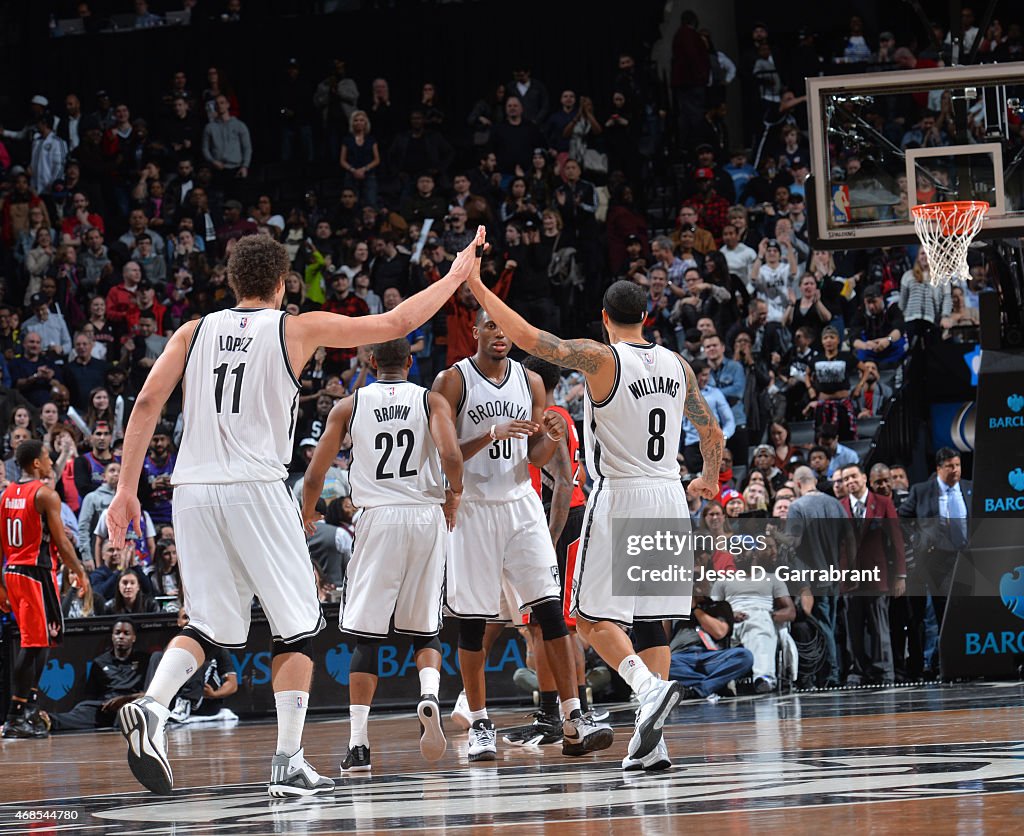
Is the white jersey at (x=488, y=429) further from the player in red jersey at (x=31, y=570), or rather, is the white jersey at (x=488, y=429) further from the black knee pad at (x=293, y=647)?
the player in red jersey at (x=31, y=570)

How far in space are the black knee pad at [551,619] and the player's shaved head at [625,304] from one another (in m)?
1.70

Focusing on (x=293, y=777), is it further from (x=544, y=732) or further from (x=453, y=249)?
(x=453, y=249)

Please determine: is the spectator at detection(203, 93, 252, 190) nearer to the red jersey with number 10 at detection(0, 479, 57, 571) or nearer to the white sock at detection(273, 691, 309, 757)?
the red jersey with number 10 at detection(0, 479, 57, 571)

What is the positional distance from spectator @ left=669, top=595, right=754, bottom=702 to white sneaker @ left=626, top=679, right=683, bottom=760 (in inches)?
226

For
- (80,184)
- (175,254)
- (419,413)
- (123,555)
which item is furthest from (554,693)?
(80,184)

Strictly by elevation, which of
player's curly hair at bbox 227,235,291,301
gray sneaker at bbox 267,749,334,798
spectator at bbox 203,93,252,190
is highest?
spectator at bbox 203,93,252,190

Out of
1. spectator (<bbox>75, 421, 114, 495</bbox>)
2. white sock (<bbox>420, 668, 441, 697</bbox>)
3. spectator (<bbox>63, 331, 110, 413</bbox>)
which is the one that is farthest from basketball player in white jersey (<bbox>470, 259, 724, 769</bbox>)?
spectator (<bbox>63, 331, 110, 413</bbox>)

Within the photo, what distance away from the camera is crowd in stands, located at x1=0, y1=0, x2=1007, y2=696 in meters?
15.7

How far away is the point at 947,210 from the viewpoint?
38.9 feet

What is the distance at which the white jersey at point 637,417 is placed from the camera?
7195mm

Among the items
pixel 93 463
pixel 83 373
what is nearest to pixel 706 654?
pixel 93 463

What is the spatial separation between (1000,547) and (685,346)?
531 cm

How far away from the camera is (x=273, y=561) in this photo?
6074mm

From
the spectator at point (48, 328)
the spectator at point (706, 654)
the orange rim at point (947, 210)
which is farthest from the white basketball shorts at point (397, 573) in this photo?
the spectator at point (48, 328)
